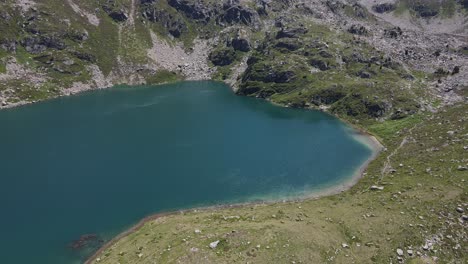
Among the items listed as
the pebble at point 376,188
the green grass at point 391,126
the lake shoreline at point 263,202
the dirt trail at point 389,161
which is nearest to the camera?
the lake shoreline at point 263,202

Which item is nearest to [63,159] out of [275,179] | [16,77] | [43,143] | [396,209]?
[43,143]

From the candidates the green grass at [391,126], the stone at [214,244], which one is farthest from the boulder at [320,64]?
the stone at [214,244]

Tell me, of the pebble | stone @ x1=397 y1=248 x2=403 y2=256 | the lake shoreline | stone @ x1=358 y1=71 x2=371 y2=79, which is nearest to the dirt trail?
the lake shoreline

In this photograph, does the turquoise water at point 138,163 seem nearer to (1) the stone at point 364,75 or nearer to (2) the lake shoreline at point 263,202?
(2) the lake shoreline at point 263,202

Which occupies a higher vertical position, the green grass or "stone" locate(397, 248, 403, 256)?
"stone" locate(397, 248, 403, 256)

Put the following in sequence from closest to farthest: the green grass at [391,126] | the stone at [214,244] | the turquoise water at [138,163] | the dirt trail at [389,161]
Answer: the stone at [214,244]
the turquoise water at [138,163]
the dirt trail at [389,161]
the green grass at [391,126]

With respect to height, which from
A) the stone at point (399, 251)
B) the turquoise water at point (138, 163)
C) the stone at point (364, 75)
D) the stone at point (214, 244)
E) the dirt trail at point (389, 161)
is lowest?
the turquoise water at point (138, 163)

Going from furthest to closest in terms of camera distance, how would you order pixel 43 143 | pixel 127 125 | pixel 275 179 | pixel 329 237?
1. pixel 127 125
2. pixel 43 143
3. pixel 275 179
4. pixel 329 237

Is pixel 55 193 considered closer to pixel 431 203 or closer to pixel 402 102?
pixel 431 203

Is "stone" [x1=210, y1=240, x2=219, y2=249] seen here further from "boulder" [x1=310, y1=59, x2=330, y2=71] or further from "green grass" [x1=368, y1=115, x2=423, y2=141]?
"boulder" [x1=310, y1=59, x2=330, y2=71]
